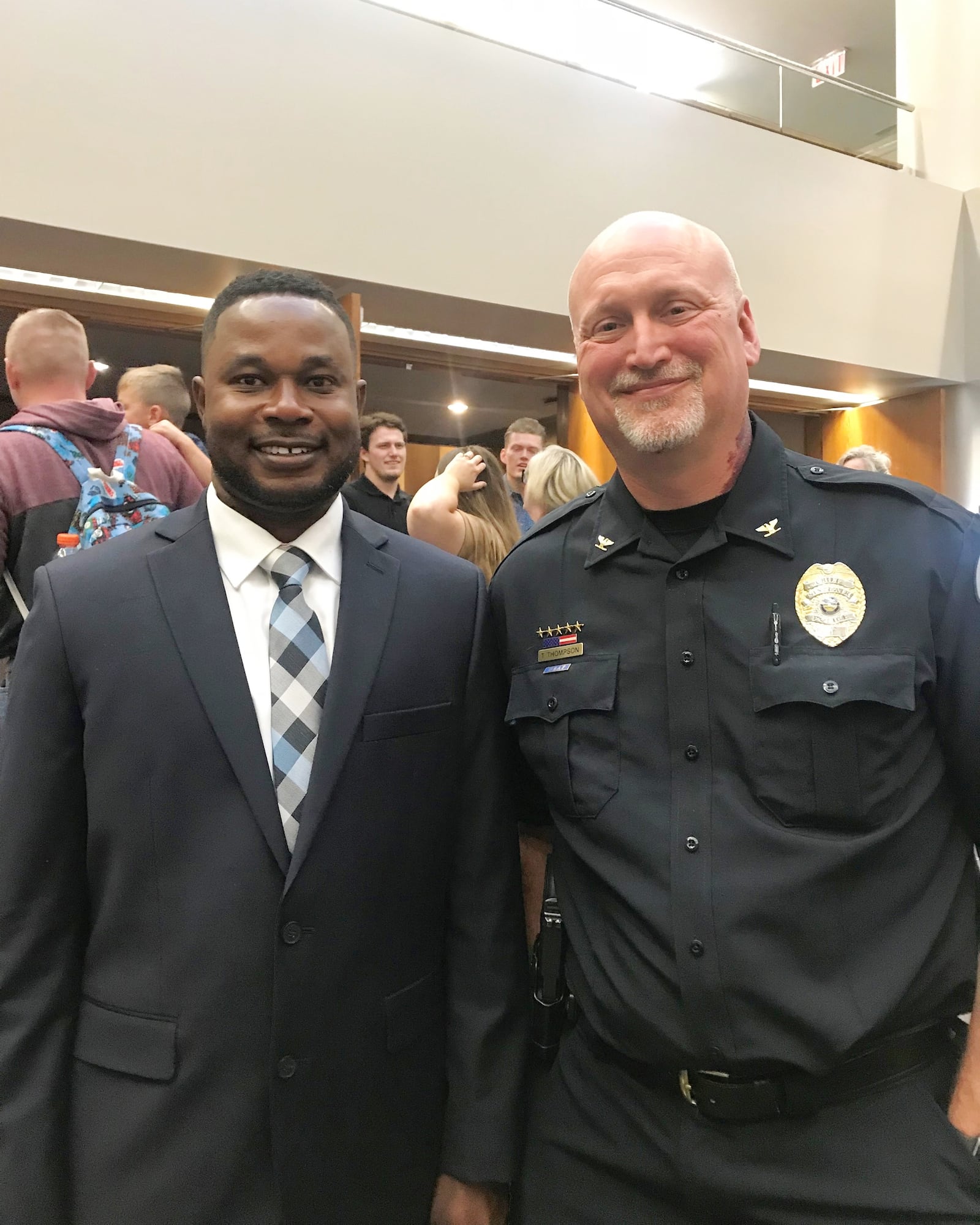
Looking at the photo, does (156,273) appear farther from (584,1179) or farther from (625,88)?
(584,1179)

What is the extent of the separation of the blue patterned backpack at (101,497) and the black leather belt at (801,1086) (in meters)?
1.72

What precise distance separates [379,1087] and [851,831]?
0.73 m

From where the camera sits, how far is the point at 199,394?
1.33 m

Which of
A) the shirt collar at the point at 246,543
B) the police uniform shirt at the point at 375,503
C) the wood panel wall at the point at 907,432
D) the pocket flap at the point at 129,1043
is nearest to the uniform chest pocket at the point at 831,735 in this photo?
the shirt collar at the point at 246,543

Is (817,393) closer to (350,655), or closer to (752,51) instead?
(752,51)

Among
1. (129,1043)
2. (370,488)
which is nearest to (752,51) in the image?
(370,488)

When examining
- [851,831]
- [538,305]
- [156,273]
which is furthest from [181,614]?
[538,305]

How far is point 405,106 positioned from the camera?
4512mm

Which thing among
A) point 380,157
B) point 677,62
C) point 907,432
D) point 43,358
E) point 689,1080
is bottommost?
point 689,1080

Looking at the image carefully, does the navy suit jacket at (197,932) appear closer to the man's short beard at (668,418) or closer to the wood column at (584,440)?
the man's short beard at (668,418)

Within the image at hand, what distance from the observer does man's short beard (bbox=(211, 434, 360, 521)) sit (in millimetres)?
1249

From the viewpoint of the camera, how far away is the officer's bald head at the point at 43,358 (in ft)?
7.88

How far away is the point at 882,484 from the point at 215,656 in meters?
0.98

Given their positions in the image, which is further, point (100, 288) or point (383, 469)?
point (100, 288)
